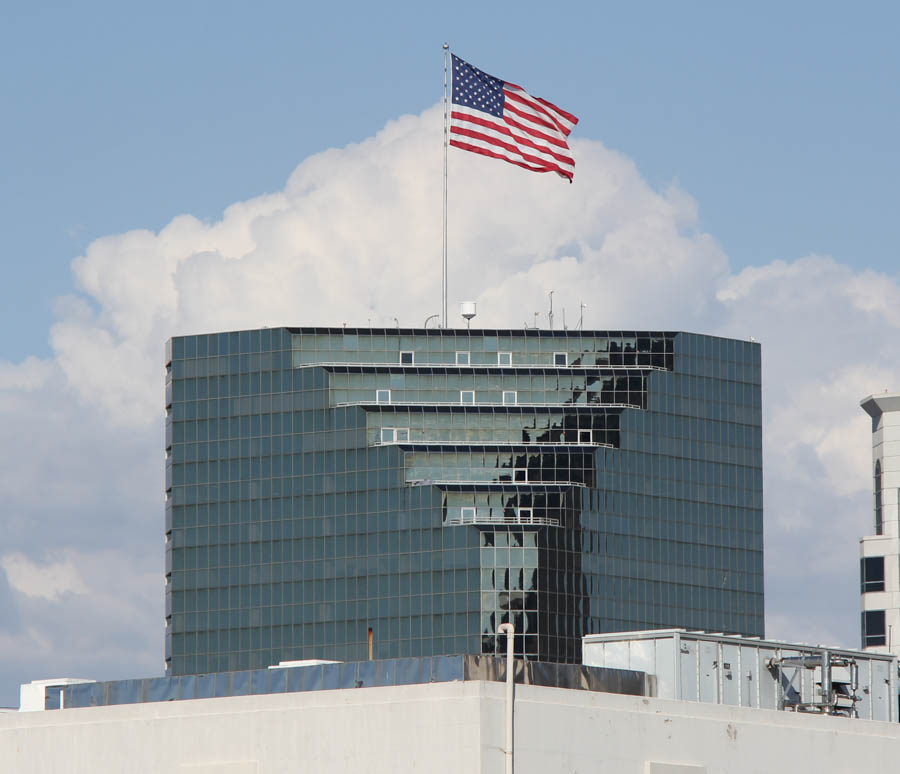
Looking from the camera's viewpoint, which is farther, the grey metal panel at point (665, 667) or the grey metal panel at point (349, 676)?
the grey metal panel at point (665, 667)

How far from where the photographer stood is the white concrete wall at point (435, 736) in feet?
235

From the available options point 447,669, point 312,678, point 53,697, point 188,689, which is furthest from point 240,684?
point 53,697

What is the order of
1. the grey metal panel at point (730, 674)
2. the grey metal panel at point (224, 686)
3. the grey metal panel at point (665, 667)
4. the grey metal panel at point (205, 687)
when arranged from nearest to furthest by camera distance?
1. the grey metal panel at point (224, 686)
2. the grey metal panel at point (205, 687)
3. the grey metal panel at point (665, 667)
4. the grey metal panel at point (730, 674)

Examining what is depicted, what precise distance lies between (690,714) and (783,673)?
1158cm

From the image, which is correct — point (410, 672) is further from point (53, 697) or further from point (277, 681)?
point (53, 697)

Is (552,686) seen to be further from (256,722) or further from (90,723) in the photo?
(90,723)

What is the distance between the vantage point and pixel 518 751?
72062 millimetres

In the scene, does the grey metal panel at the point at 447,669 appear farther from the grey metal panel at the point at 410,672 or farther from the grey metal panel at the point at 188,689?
the grey metal panel at the point at 188,689

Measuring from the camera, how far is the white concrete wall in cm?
7175

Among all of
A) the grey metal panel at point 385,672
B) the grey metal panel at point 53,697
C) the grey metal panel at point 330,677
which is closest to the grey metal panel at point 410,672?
the grey metal panel at point 385,672

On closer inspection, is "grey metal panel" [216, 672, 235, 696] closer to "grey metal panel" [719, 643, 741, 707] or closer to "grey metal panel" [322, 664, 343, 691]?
"grey metal panel" [322, 664, 343, 691]

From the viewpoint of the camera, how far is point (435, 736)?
71562mm

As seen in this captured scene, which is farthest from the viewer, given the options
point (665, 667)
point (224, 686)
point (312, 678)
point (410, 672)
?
point (665, 667)

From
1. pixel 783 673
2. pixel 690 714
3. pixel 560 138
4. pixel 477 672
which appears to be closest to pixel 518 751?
pixel 477 672
